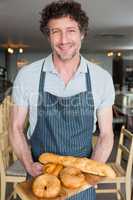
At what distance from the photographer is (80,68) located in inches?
48.3

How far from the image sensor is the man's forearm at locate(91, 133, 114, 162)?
1.20 m

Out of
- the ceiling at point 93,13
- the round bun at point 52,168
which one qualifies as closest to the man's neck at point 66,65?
the round bun at point 52,168

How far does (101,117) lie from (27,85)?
296mm

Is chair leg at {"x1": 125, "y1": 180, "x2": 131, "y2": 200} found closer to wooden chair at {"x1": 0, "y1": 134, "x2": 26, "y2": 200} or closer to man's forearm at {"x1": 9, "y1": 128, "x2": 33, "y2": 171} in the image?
wooden chair at {"x1": 0, "y1": 134, "x2": 26, "y2": 200}

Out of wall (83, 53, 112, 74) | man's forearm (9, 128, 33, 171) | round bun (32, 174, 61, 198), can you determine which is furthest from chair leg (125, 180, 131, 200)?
wall (83, 53, 112, 74)

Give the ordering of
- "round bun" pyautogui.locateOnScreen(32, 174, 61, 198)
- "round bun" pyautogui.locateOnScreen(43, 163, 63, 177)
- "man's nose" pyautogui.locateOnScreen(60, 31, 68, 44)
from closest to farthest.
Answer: "round bun" pyautogui.locateOnScreen(32, 174, 61, 198) → "round bun" pyautogui.locateOnScreen(43, 163, 63, 177) → "man's nose" pyautogui.locateOnScreen(60, 31, 68, 44)

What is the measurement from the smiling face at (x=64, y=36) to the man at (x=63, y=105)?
60 millimetres

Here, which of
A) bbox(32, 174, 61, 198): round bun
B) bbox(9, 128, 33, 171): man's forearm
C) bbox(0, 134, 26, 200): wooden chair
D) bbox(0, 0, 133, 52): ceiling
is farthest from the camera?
bbox(0, 0, 133, 52): ceiling

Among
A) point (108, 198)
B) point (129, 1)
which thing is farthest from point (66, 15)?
point (129, 1)

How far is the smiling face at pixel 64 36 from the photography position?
1079 mm

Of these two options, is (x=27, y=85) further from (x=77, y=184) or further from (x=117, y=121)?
(x=117, y=121)

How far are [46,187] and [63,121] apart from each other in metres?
0.42

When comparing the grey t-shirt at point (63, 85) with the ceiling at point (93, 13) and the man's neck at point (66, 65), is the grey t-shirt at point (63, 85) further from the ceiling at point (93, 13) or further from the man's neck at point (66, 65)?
the ceiling at point (93, 13)

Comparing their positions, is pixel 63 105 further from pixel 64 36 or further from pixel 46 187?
pixel 46 187
